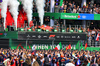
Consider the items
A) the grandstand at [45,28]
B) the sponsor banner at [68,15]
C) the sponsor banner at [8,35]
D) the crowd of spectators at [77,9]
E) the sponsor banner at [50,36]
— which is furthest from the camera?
the crowd of spectators at [77,9]

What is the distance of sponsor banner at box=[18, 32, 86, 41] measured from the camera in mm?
35500

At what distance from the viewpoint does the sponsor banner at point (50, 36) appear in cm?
3550

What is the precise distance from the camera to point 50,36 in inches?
1457

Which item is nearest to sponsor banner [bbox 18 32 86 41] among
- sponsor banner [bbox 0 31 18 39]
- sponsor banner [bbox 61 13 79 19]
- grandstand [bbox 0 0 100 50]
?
grandstand [bbox 0 0 100 50]

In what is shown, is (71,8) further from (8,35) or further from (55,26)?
(8,35)

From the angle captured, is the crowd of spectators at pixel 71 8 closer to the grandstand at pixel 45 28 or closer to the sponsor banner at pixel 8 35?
the grandstand at pixel 45 28

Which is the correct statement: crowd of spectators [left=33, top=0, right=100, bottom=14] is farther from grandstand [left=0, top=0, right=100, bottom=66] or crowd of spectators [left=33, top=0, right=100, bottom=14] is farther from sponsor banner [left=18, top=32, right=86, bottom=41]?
sponsor banner [left=18, top=32, right=86, bottom=41]

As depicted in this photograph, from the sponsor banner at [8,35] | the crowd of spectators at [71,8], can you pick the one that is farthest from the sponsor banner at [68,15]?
the sponsor banner at [8,35]

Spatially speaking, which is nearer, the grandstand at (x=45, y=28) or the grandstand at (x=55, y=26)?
the grandstand at (x=55, y=26)

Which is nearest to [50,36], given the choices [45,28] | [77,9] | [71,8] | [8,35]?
[45,28]

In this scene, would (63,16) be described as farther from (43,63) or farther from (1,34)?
(43,63)

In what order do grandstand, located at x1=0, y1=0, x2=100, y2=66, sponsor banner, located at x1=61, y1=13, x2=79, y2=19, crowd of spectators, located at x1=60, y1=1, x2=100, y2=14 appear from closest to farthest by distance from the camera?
grandstand, located at x1=0, y1=0, x2=100, y2=66 → sponsor banner, located at x1=61, y1=13, x2=79, y2=19 → crowd of spectators, located at x1=60, y1=1, x2=100, y2=14

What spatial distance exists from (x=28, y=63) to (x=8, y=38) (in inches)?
865

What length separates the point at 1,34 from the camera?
37.3m
